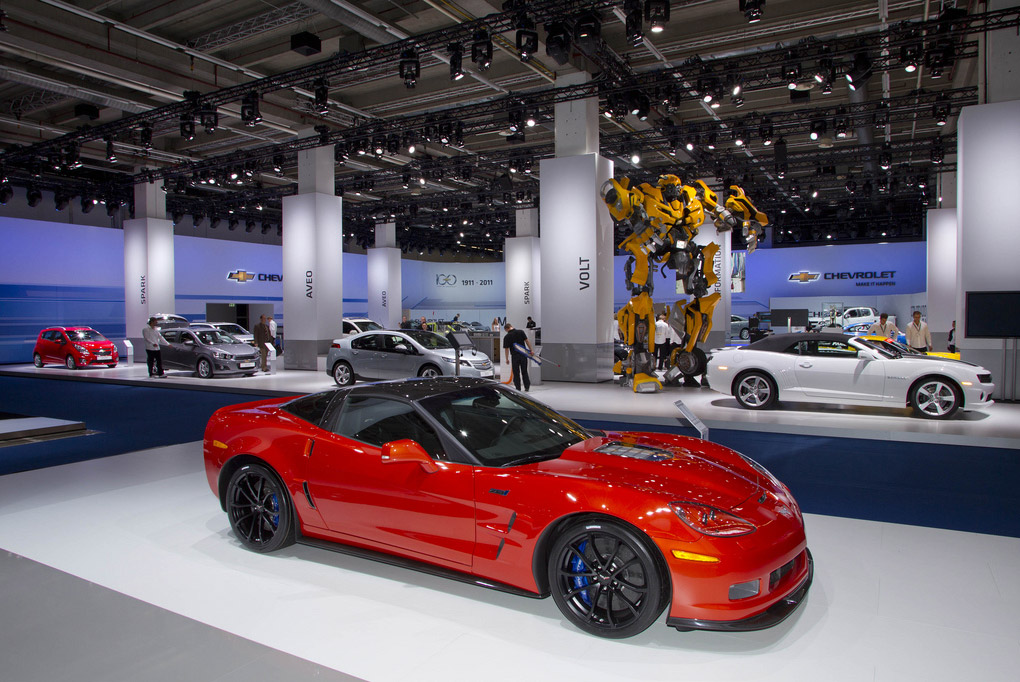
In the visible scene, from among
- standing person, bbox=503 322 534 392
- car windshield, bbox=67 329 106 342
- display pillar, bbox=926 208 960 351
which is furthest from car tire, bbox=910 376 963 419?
car windshield, bbox=67 329 106 342

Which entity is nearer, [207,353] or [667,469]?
[667,469]

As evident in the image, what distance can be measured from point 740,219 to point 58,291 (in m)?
22.2

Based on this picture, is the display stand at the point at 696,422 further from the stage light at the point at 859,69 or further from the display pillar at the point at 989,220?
the stage light at the point at 859,69

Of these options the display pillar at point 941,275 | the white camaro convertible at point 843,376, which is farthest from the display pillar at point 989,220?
the display pillar at point 941,275

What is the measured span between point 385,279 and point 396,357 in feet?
51.2

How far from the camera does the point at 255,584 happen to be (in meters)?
3.50

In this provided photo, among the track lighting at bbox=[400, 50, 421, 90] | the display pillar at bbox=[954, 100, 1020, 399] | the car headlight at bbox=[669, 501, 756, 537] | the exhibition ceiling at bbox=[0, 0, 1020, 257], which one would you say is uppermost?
the exhibition ceiling at bbox=[0, 0, 1020, 257]

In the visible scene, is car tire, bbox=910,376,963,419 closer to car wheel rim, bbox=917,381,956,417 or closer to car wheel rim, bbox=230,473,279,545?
car wheel rim, bbox=917,381,956,417

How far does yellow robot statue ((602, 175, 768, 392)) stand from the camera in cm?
1100

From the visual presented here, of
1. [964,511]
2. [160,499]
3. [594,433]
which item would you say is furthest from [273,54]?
[964,511]

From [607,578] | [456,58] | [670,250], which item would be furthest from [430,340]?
[607,578]

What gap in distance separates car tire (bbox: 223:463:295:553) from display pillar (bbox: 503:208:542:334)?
20.0m

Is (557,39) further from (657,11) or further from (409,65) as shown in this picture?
(409,65)

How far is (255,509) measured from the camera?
3959 millimetres
